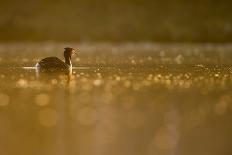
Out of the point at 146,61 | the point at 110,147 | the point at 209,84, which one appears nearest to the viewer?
the point at 110,147

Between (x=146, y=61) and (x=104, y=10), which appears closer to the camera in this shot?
(x=146, y=61)

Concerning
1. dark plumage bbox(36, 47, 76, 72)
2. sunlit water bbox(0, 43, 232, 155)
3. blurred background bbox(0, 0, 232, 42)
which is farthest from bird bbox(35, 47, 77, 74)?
blurred background bbox(0, 0, 232, 42)

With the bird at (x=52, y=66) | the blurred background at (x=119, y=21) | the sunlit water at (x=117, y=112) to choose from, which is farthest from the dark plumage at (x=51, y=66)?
the blurred background at (x=119, y=21)

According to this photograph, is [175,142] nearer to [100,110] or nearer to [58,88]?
[100,110]

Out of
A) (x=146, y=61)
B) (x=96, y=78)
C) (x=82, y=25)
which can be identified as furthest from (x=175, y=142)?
(x=82, y=25)

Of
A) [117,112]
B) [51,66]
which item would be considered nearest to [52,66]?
[51,66]

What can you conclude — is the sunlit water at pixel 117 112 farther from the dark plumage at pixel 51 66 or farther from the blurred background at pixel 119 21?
the blurred background at pixel 119 21
